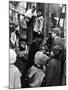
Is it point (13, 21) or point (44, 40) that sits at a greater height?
point (13, 21)

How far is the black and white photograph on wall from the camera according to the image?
243cm

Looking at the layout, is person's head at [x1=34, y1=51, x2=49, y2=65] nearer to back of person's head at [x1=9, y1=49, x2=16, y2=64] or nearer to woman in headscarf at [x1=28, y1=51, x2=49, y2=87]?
woman in headscarf at [x1=28, y1=51, x2=49, y2=87]

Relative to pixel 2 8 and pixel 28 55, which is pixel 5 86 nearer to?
pixel 28 55

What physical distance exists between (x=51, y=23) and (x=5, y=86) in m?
0.89

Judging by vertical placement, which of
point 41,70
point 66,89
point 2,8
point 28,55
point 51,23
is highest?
point 2,8

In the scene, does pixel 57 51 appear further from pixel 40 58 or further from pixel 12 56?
pixel 12 56

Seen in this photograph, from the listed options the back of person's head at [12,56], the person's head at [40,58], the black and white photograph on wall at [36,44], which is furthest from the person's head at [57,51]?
the back of person's head at [12,56]

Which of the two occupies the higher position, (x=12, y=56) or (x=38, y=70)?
(x=12, y=56)

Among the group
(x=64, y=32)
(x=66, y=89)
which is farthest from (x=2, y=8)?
(x=66, y=89)

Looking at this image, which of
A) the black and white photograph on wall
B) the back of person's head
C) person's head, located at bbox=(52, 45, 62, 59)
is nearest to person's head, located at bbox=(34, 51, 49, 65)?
the black and white photograph on wall

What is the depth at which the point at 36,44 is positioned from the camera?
2.49m

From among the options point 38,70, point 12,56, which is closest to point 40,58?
point 38,70

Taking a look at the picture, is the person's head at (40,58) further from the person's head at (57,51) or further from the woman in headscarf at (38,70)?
the person's head at (57,51)

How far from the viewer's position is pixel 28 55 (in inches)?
96.9
